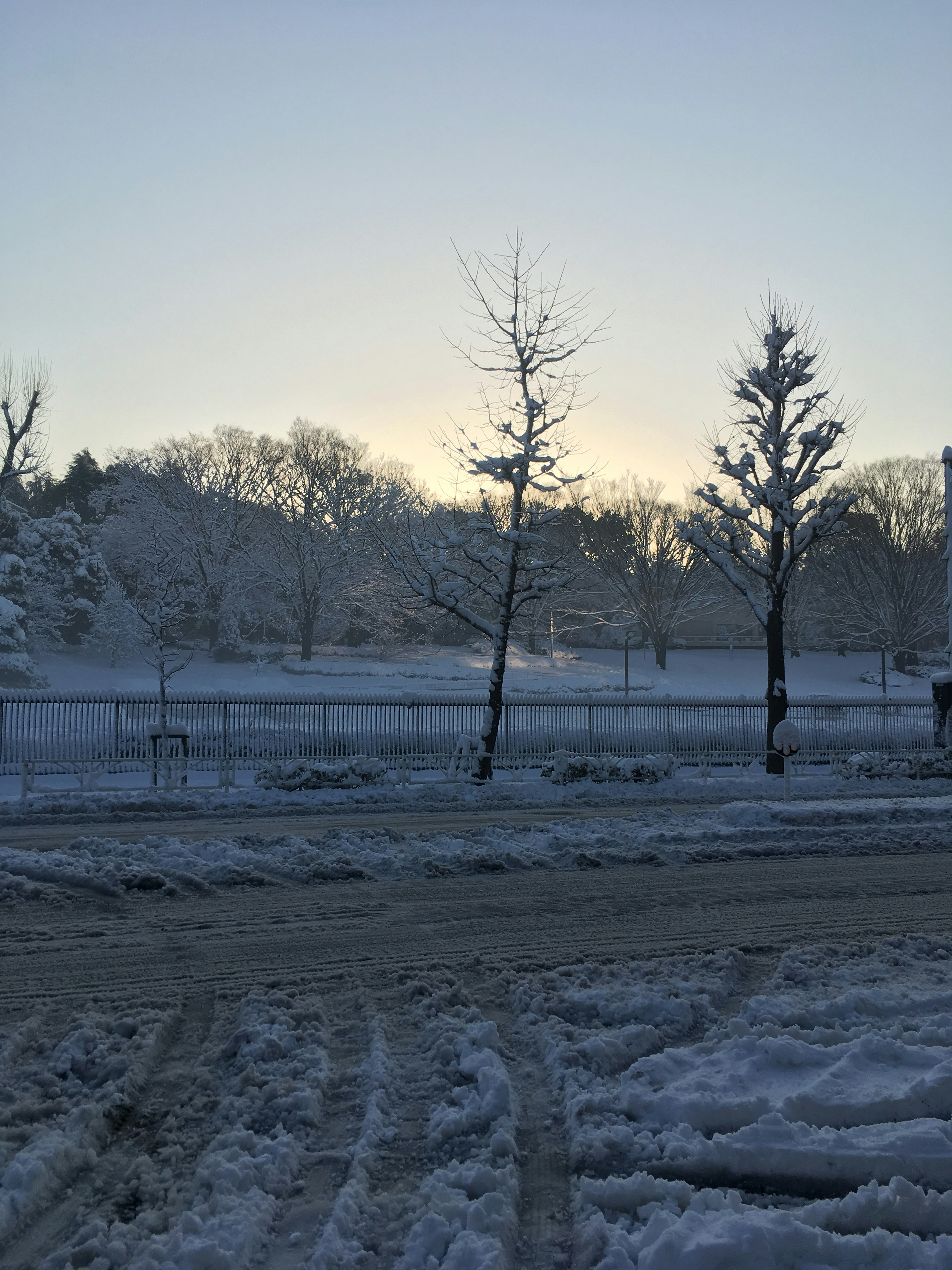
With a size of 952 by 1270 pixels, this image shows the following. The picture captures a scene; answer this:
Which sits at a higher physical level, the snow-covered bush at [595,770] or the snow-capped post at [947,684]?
the snow-capped post at [947,684]

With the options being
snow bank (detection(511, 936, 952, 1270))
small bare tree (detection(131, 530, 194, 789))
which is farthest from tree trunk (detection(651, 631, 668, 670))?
snow bank (detection(511, 936, 952, 1270))

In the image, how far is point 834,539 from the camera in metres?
58.3

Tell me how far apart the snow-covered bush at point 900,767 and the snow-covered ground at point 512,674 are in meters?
14.3

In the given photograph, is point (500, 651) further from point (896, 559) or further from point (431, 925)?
point (896, 559)

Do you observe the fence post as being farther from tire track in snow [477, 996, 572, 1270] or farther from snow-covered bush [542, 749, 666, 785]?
tire track in snow [477, 996, 572, 1270]

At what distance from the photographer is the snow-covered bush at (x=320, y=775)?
1688 centimetres

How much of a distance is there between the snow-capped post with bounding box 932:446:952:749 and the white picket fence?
2.64ft

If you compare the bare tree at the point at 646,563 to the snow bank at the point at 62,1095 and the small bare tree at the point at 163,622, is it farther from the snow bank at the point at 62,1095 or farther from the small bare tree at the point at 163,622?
the snow bank at the point at 62,1095

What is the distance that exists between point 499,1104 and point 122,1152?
5.68 ft

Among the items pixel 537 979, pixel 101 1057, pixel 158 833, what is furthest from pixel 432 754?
pixel 101 1057

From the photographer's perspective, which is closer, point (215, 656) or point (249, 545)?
point (215, 656)

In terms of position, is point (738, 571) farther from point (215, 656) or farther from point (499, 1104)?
point (215, 656)

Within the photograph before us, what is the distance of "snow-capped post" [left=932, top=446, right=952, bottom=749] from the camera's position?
23.6 meters

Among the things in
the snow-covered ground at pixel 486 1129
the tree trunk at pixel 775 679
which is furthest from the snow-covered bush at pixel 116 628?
the snow-covered ground at pixel 486 1129
